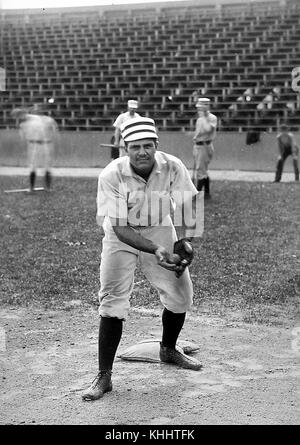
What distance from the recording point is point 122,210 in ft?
14.1

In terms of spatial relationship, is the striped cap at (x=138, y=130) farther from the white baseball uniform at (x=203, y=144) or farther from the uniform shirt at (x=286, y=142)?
the uniform shirt at (x=286, y=142)

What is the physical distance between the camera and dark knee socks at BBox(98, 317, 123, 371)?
14.3ft

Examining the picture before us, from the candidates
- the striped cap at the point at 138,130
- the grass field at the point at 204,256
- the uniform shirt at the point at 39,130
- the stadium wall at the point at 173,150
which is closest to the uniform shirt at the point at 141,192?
the striped cap at the point at 138,130

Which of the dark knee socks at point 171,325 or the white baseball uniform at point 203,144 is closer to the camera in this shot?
the dark knee socks at point 171,325

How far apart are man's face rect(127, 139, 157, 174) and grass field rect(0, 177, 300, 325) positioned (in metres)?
2.15

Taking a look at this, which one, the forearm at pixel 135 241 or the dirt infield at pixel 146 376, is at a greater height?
the forearm at pixel 135 241

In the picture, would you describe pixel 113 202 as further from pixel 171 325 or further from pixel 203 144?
pixel 203 144

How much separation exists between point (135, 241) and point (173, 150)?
55.8 feet

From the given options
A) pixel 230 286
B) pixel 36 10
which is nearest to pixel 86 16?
pixel 36 10

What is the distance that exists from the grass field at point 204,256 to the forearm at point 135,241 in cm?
195

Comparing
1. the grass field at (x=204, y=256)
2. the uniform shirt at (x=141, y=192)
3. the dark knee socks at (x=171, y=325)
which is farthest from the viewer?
the grass field at (x=204, y=256)

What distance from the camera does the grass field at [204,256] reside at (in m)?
6.52

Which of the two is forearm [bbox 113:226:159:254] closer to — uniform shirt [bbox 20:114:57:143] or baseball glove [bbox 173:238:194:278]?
baseball glove [bbox 173:238:194:278]
